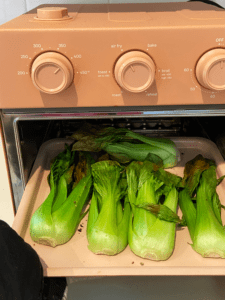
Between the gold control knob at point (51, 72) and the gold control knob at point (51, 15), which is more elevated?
the gold control knob at point (51, 15)

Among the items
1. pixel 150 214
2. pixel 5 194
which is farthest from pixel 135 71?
pixel 5 194

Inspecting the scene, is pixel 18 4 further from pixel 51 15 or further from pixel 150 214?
pixel 150 214

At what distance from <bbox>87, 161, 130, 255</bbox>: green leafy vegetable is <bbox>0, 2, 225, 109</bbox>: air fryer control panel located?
30cm

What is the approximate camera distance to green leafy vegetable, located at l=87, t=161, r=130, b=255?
78cm

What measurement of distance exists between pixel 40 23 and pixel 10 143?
35 centimetres

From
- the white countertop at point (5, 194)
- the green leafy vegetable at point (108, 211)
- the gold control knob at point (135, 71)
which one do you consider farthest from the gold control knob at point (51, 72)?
the green leafy vegetable at point (108, 211)

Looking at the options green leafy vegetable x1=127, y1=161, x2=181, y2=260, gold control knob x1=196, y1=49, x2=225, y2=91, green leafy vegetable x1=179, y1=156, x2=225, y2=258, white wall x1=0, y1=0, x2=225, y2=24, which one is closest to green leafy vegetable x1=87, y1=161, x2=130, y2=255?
green leafy vegetable x1=127, y1=161, x2=181, y2=260

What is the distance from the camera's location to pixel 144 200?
2.93 ft

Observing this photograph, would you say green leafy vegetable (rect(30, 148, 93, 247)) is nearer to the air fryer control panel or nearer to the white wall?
the air fryer control panel

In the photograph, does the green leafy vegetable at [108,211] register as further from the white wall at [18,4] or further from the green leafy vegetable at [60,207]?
the white wall at [18,4]

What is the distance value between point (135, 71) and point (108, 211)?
40 centimetres

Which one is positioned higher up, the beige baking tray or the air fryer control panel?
the air fryer control panel

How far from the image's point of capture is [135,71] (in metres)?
0.70

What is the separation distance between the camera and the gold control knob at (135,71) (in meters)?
0.68
